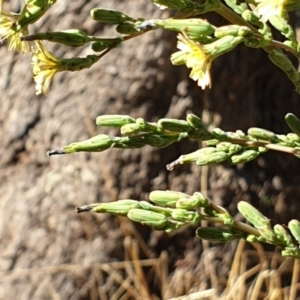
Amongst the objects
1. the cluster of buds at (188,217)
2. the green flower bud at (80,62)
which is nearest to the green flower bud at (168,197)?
the cluster of buds at (188,217)

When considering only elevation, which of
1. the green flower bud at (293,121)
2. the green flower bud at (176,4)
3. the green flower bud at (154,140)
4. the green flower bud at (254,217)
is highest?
the green flower bud at (176,4)

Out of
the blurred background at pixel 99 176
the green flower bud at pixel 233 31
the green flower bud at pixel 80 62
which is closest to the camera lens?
the green flower bud at pixel 233 31

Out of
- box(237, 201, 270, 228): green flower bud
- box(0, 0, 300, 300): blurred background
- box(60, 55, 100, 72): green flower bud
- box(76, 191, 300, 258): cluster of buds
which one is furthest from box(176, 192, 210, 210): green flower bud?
box(0, 0, 300, 300): blurred background

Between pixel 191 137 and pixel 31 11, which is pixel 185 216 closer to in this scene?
pixel 191 137

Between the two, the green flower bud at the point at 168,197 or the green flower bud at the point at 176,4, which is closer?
the green flower bud at the point at 176,4

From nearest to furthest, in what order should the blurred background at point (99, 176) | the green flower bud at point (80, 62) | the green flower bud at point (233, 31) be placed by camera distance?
the green flower bud at point (233, 31)
the green flower bud at point (80, 62)
the blurred background at point (99, 176)

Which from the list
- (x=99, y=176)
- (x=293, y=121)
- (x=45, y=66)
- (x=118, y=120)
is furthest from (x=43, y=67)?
(x=99, y=176)

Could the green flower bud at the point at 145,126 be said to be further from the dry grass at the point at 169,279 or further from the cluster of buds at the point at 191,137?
the dry grass at the point at 169,279
